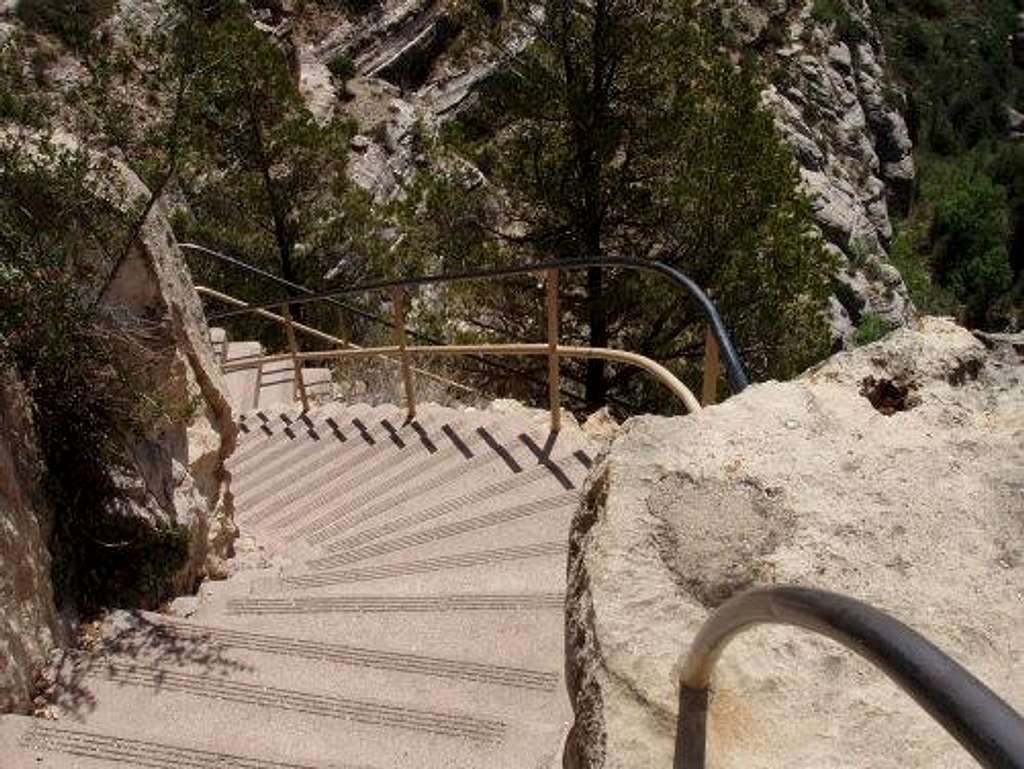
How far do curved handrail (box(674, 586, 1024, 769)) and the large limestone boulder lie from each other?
34cm

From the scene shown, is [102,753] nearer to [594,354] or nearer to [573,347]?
[594,354]

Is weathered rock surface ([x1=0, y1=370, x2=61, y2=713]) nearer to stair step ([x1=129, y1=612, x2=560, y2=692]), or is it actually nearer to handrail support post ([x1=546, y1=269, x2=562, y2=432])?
stair step ([x1=129, y1=612, x2=560, y2=692])

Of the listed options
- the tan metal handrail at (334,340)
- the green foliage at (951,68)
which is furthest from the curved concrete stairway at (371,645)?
the green foliage at (951,68)

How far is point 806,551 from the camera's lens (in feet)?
7.10

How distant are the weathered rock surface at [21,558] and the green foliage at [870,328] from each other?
75.0 feet

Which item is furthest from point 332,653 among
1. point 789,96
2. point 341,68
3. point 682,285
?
point 789,96

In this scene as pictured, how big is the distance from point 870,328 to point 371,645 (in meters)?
25.7

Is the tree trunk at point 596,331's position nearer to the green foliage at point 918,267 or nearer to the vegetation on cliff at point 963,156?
the green foliage at point 918,267

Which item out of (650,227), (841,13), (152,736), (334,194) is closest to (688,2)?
(650,227)

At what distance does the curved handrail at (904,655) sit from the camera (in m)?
0.90

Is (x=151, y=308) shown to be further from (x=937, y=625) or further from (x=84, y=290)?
(x=937, y=625)

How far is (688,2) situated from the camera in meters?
8.97

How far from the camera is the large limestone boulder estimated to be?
1846mm

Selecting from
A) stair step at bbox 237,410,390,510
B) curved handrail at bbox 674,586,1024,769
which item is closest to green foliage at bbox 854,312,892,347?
stair step at bbox 237,410,390,510
